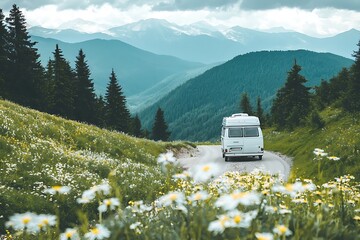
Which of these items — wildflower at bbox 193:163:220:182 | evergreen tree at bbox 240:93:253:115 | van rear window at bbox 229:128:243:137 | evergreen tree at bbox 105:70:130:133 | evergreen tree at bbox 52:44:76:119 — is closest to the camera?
wildflower at bbox 193:163:220:182

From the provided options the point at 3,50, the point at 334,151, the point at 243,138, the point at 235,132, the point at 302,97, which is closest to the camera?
the point at 334,151

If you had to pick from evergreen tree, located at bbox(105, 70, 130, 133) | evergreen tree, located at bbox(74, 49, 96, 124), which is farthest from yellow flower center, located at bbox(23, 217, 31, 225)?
evergreen tree, located at bbox(105, 70, 130, 133)

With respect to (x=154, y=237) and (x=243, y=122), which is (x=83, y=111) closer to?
(x=243, y=122)

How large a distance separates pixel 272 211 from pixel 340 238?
771 mm

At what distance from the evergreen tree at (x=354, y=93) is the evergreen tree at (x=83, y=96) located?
4087cm

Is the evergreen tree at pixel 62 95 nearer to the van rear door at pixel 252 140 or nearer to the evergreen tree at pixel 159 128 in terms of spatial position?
the van rear door at pixel 252 140

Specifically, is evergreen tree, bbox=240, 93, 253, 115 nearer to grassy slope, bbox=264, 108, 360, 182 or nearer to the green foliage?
the green foliage

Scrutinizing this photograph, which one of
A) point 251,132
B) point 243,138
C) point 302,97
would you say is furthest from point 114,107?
point 251,132

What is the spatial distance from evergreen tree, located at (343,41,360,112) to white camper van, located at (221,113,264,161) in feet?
37.6

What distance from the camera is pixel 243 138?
3259cm

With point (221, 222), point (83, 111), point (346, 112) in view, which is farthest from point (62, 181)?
point (83, 111)

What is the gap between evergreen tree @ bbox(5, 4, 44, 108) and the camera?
177ft

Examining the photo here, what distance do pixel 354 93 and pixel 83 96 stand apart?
42.5 m

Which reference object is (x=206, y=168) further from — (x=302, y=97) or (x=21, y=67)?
(x=302, y=97)
